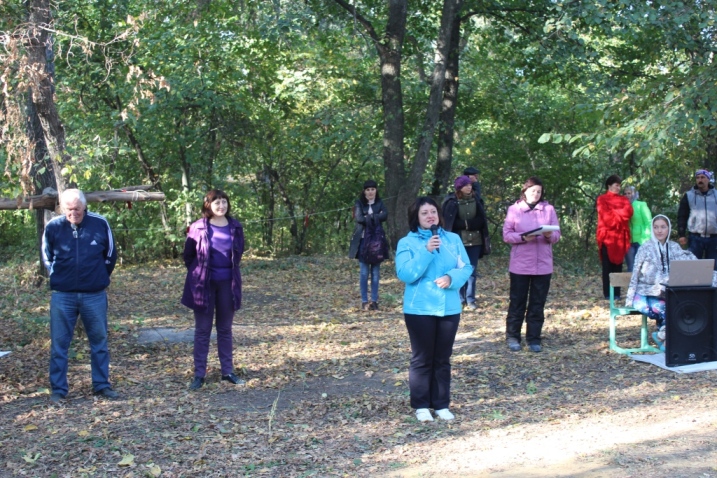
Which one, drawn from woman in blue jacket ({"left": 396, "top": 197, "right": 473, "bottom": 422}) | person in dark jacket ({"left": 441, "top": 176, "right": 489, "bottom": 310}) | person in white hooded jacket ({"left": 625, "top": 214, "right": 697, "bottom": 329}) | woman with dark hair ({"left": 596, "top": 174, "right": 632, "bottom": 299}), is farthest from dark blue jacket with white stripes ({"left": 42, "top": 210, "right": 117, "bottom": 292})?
woman with dark hair ({"left": 596, "top": 174, "right": 632, "bottom": 299})

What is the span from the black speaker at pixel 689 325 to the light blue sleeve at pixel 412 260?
9.73 ft

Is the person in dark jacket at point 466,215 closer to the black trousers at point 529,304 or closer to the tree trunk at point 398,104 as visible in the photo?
the black trousers at point 529,304

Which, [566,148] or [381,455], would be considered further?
[566,148]

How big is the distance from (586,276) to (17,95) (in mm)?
10952

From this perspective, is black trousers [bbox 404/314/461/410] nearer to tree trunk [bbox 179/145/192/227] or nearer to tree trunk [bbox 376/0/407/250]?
tree trunk [bbox 376/0/407/250]

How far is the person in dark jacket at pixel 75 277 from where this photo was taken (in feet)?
22.6

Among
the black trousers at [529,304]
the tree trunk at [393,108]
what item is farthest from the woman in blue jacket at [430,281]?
the tree trunk at [393,108]

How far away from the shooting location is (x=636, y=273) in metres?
8.38

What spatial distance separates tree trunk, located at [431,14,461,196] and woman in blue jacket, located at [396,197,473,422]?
36.9 feet

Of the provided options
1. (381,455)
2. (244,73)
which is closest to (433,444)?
(381,455)

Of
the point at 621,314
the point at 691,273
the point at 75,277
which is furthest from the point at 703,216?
the point at 75,277

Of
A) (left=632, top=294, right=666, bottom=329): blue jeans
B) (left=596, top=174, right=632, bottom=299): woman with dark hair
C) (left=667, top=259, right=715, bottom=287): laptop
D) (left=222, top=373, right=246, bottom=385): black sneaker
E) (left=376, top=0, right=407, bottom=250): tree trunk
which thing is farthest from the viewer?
(left=376, top=0, right=407, bottom=250): tree trunk

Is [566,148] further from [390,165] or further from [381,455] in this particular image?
[381,455]

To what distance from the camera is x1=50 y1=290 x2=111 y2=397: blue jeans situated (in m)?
6.91
